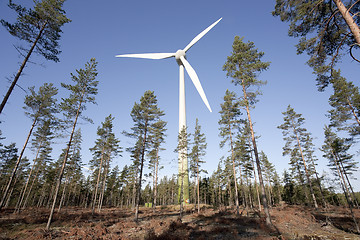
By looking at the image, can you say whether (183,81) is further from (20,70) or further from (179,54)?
(20,70)

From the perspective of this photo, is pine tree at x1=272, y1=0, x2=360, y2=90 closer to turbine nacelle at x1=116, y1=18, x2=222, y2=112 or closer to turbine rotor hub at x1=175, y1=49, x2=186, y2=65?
turbine nacelle at x1=116, y1=18, x2=222, y2=112

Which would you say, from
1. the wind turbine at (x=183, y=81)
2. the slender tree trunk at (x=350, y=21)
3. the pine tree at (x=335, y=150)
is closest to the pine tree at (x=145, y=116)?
the wind turbine at (x=183, y=81)

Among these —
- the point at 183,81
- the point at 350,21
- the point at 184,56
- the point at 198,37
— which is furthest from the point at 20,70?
the point at 184,56

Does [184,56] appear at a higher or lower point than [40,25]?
higher

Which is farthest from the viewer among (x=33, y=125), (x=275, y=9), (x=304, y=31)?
(x=33, y=125)

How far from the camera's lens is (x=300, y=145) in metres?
30.0

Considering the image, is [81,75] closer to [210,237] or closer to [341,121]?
[210,237]

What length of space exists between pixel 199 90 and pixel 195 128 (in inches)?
275

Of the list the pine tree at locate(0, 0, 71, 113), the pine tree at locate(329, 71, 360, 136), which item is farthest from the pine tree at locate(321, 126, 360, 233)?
the pine tree at locate(0, 0, 71, 113)

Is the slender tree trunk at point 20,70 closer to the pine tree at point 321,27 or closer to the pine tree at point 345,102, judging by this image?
the pine tree at point 321,27

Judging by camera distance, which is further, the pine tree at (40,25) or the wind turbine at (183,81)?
the wind turbine at (183,81)

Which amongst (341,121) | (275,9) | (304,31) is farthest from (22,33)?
(341,121)

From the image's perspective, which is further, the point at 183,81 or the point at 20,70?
the point at 183,81

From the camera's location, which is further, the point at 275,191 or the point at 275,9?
the point at 275,191
